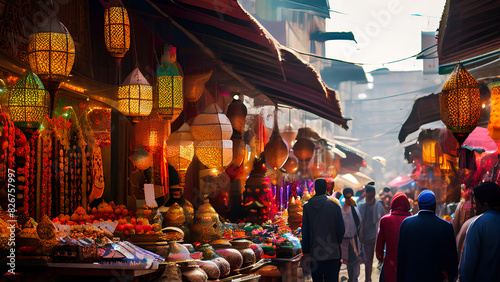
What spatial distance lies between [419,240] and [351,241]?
361 centimetres

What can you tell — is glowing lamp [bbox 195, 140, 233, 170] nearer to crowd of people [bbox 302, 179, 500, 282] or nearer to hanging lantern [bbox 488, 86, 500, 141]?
crowd of people [bbox 302, 179, 500, 282]

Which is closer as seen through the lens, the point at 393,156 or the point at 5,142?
the point at 5,142

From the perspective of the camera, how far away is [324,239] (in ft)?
23.1

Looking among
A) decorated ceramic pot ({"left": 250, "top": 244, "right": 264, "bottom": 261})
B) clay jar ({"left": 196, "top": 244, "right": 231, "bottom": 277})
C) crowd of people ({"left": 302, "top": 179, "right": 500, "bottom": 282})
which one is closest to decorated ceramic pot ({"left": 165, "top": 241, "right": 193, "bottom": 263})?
clay jar ({"left": 196, "top": 244, "right": 231, "bottom": 277})

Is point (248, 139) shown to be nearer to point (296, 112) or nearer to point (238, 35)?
point (238, 35)

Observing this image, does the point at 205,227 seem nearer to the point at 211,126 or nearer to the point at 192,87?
the point at 211,126

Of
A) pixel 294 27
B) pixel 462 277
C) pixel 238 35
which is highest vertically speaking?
pixel 294 27

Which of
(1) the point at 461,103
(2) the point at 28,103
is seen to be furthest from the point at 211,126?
(1) the point at 461,103

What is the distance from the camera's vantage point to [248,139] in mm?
9836

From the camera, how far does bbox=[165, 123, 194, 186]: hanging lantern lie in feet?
21.8

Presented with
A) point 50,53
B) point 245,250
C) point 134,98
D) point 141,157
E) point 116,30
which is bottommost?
point 245,250

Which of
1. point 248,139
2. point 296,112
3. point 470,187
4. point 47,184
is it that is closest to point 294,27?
point 296,112

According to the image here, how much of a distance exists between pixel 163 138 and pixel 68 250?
2.25m

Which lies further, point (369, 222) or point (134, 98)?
point (369, 222)
